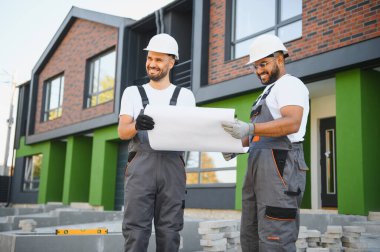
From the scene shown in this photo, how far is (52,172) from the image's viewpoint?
761 inches

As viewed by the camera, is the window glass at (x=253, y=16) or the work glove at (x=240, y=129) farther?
the window glass at (x=253, y=16)

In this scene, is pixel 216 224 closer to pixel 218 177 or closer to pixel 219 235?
pixel 219 235

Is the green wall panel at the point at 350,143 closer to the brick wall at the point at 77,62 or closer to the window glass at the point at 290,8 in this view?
the window glass at the point at 290,8

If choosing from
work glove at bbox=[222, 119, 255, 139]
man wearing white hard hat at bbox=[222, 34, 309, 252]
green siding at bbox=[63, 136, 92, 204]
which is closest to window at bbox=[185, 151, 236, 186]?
green siding at bbox=[63, 136, 92, 204]

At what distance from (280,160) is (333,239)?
3366 mm

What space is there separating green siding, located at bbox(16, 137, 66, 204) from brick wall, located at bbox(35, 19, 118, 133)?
0.91 m

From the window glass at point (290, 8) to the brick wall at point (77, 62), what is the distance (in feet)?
24.2

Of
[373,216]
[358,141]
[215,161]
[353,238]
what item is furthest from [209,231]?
[215,161]

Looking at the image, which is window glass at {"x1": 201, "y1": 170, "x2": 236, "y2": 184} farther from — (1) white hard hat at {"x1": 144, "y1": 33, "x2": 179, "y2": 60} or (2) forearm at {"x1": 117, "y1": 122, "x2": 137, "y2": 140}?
(2) forearm at {"x1": 117, "y1": 122, "x2": 137, "y2": 140}

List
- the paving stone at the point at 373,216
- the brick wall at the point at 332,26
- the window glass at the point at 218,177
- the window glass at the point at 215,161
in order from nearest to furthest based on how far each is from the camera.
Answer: the paving stone at the point at 373,216
the brick wall at the point at 332,26
the window glass at the point at 218,177
the window glass at the point at 215,161

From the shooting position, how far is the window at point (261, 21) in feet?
33.6

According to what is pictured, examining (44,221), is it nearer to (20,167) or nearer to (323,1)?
(323,1)

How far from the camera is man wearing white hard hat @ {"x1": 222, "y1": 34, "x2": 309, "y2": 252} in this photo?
2992 mm

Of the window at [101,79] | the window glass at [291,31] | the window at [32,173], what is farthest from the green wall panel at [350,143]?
the window at [32,173]
